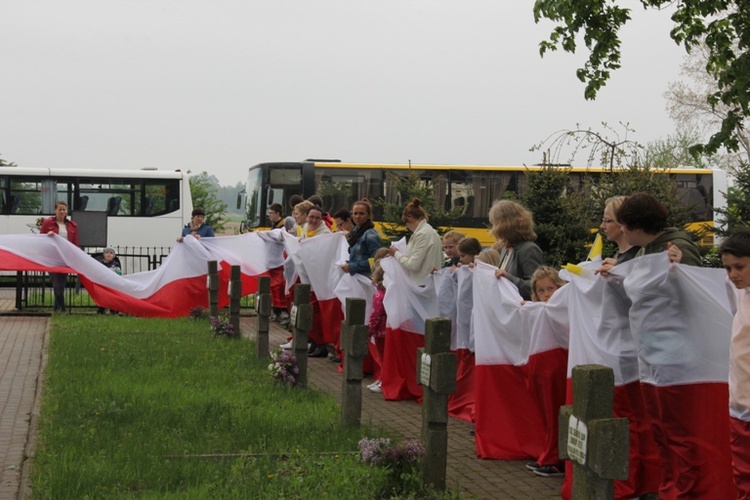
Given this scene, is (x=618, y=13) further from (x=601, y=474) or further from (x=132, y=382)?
(x=601, y=474)

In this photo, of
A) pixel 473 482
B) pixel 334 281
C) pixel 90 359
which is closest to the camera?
pixel 473 482

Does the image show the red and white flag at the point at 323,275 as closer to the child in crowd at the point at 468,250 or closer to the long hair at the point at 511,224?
the child in crowd at the point at 468,250

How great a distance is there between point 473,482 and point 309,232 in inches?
319

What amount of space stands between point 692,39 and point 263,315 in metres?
6.88

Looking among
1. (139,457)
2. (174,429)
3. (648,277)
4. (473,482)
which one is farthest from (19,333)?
(648,277)

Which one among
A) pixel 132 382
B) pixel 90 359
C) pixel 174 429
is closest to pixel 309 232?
pixel 90 359

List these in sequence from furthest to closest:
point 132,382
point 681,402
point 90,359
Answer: point 90,359 → point 132,382 → point 681,402

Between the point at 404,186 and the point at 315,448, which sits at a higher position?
the point at 404,186

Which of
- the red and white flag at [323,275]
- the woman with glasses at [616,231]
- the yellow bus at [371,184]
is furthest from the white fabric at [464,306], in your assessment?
the yellow bus at [371,184]

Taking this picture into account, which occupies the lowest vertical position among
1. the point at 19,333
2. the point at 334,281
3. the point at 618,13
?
the point at 19,333

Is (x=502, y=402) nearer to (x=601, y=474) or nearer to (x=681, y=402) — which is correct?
(x=681, y=402)

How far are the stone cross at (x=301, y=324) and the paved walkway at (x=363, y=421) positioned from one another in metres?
0.51

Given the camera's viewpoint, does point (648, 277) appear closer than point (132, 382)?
Yes

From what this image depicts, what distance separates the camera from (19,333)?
57.1 feet
